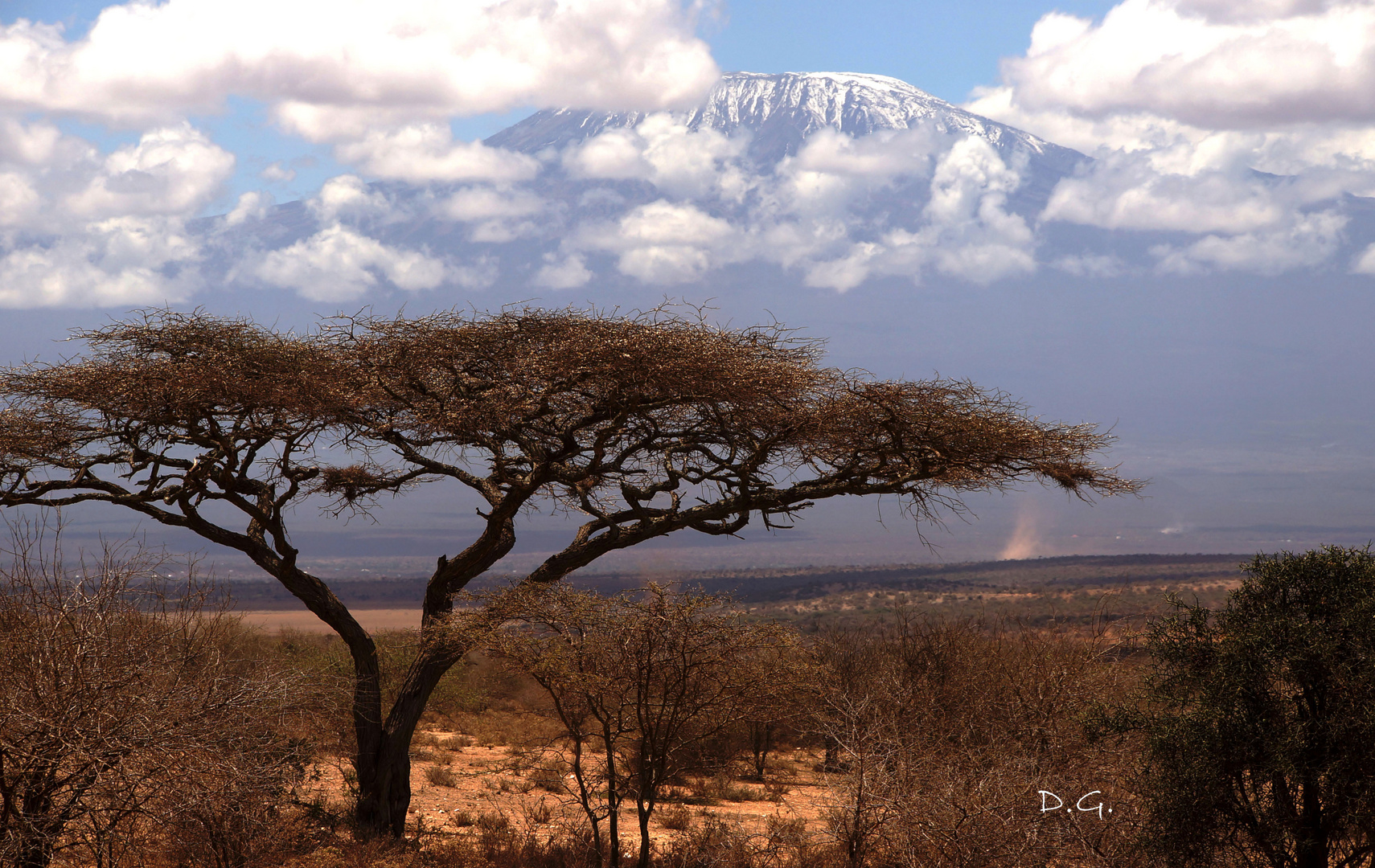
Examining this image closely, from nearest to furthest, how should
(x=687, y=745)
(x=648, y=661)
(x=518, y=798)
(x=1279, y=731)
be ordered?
(x=1279, y=731) < (x=648, y=661) < (x=687, y=745) < (x=518, y=798)

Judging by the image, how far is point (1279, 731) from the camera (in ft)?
38.7

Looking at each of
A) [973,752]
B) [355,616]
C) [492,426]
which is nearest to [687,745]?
[492,426]

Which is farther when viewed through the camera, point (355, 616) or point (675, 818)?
point (355, 616)

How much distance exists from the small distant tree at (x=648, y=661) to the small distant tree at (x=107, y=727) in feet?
10.1

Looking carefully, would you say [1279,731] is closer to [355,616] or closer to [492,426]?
[492,426]

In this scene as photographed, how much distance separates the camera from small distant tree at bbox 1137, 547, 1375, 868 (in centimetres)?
1145

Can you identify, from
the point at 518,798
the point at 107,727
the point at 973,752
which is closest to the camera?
the point at 107,727

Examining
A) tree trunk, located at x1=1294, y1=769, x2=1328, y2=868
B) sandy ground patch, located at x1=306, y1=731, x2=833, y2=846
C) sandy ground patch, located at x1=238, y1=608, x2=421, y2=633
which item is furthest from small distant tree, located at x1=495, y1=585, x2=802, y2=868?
sandy ground patch, located at x1=238, y1=608, x2=421, y2=633

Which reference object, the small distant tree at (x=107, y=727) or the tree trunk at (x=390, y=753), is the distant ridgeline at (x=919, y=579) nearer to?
the tree trunk at (x=390, y=753)

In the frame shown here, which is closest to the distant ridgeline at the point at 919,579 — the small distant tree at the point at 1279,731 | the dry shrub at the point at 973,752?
the dry shrub at the point at 973,752

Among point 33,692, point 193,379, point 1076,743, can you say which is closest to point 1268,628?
point 1076,743

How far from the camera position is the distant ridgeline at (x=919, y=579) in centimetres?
9088

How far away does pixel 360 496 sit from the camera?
1955cm

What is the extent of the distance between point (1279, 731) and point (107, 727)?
11771mm
